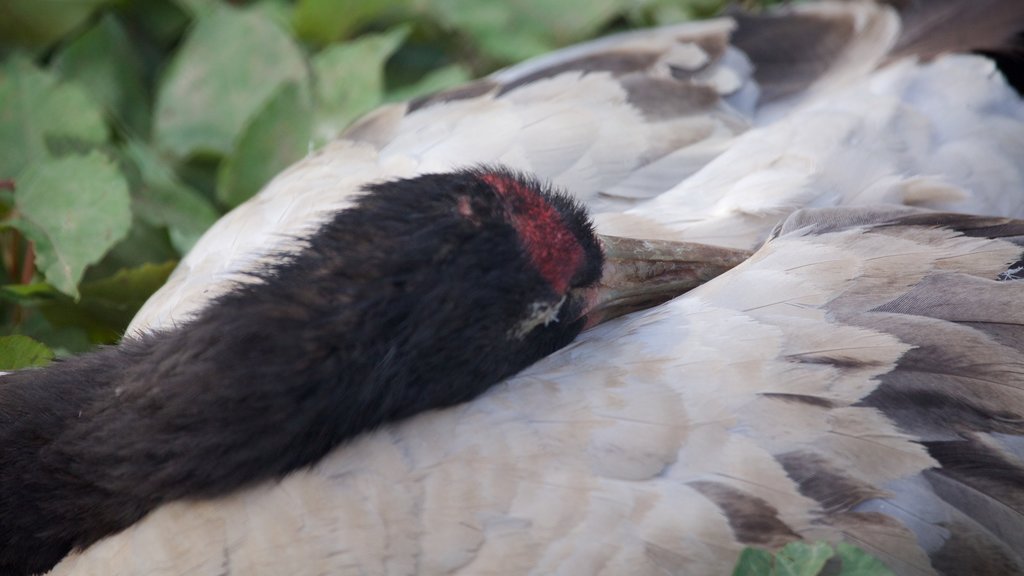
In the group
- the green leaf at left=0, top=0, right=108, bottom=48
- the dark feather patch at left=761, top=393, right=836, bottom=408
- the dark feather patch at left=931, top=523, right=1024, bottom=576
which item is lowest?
the dark feather patch at left=931, top=523, right=1024, bottom=576

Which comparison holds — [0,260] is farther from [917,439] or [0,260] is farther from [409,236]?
[917,439]

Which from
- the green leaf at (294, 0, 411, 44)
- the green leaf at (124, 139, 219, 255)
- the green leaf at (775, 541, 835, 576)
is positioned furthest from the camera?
the green leaf at (294, 0, 411, 44)

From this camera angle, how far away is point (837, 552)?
2.10 m

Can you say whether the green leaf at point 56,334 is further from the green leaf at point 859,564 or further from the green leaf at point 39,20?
the green leaf at point 859,564

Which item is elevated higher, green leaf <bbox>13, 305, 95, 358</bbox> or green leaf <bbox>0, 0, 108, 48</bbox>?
green leaf <bbox>0, 0, 108, 48</bbox>

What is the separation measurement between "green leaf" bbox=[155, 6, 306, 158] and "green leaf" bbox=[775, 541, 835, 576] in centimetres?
260

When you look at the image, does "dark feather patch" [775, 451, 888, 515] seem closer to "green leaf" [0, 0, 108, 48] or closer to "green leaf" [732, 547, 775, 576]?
"green leaf" [732, 547, 775, 576]

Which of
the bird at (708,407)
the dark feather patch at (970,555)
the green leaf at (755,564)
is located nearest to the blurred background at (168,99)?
the bird at (708,407)

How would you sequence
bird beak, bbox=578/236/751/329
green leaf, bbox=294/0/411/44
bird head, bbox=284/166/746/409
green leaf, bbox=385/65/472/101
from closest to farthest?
bird head, bbox=284/166/746/409, bird beak, bbox=578/236/751/329, green leaf, bbox=385/65/472/101, green leaf, bbox=294/0/411/44

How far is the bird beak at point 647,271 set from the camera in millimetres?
2564

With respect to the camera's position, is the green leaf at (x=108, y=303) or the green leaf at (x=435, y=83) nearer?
the green leaf at (x=108, y=303)

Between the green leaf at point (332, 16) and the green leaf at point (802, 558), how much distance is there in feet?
9.20

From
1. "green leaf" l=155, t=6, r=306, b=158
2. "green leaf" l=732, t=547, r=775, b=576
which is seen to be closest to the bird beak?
"green leaf" l=732, t=547, r=775, b=576

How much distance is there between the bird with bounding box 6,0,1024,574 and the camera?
2.15m
